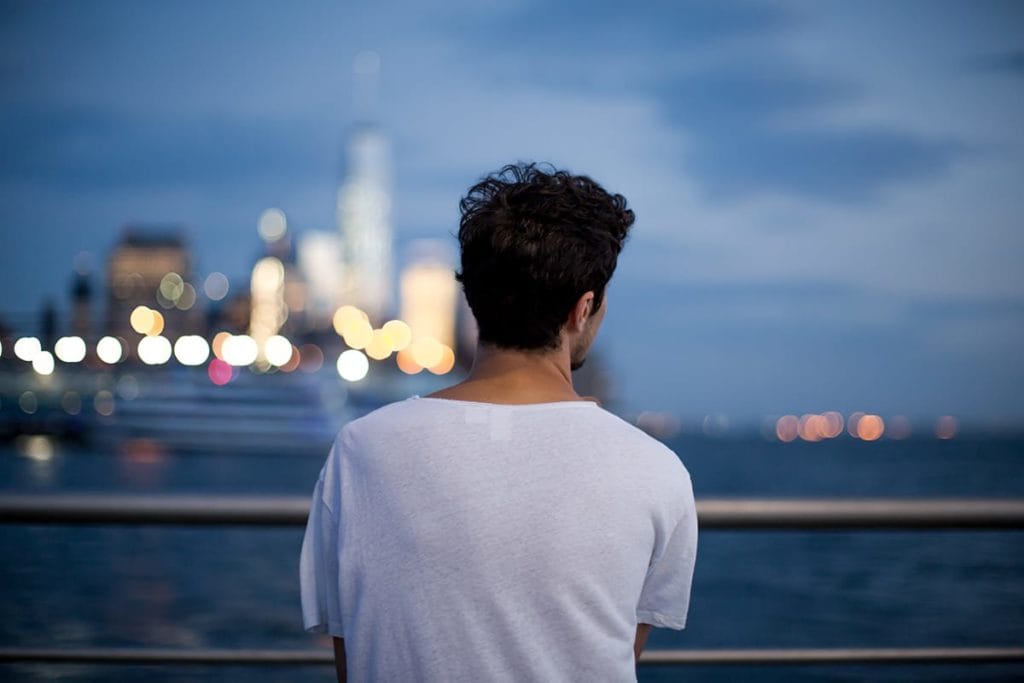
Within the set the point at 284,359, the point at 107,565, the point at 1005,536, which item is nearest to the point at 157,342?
the point at 284,359

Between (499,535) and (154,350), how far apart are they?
86.4 metres

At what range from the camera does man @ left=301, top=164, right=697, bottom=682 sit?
1307mm

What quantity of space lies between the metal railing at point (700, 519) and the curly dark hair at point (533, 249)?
921 mm

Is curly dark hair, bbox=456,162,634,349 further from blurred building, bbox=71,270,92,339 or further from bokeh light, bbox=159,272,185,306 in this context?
bokeh light, bbox=159,272,185,306

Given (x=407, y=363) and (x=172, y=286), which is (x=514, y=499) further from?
(x=407, y=363)

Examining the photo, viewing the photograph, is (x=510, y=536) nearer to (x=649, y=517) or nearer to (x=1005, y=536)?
(x=649, y=517)

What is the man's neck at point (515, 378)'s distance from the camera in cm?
138

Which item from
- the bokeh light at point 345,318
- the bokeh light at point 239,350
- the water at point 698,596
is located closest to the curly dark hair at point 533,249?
the water at point 698,596

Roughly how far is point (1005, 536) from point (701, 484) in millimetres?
28436

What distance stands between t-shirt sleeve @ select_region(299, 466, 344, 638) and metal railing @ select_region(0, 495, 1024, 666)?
2.12 feet

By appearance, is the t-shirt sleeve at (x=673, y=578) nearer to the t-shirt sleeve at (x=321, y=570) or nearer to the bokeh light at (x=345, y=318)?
the t-shirt sleeve at (x=321, y=570)

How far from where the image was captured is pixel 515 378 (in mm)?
1396

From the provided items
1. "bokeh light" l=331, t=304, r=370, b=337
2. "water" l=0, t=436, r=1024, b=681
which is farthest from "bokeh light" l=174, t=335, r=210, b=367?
"water" l=0, t=436, r=1024, b=681

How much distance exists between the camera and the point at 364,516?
137 cm
